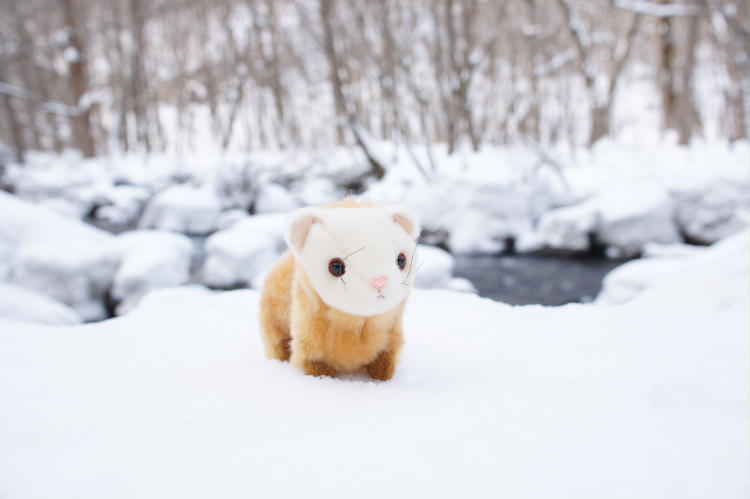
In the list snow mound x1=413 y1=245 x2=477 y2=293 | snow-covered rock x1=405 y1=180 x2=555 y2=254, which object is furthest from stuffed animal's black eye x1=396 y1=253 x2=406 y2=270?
snow-covered rock x1=405 y1=180 x2=555 y2=254

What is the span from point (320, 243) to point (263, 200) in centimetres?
1042

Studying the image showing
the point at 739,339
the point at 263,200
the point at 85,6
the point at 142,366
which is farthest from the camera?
the point at 85,6

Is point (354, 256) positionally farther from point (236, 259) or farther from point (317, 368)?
point (236, 259)

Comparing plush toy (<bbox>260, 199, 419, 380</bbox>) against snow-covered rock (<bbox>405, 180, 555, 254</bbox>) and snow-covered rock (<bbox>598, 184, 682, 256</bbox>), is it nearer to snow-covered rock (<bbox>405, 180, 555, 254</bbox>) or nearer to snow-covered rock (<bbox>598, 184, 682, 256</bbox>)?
snow-covered rock (<bbox>405, 180, 555, 254</bbox>)

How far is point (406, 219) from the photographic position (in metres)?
1.35

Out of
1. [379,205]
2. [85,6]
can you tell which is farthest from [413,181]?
[85,6]

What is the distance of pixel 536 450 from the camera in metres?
0.89

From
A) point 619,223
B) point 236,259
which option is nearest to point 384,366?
point 236,259

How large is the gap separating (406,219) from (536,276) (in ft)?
17.2

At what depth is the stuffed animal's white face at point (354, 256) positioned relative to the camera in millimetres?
1179

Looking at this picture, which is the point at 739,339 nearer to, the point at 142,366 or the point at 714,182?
the point at 142,366

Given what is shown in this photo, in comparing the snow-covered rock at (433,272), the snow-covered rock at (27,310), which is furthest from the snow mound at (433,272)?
the snow-covered rock at (27,310)

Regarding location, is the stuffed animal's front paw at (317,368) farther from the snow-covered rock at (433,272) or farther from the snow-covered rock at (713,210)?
the snow-covered rock at (713,210)

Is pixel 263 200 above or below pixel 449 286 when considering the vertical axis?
below
